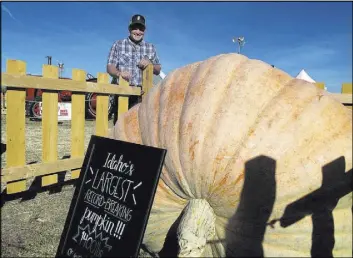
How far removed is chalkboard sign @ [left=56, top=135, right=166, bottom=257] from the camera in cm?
189

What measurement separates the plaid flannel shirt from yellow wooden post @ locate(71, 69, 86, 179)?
767 mm

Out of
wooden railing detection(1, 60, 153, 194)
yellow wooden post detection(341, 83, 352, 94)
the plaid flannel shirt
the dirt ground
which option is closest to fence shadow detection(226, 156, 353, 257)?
the dirt ground

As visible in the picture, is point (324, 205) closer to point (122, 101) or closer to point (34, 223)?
point (34, 223)

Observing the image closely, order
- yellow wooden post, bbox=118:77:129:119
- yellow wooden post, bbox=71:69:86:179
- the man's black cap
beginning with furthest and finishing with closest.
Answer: the man's black cap
yellow wooden post, bbox=118:77:129:119
yellow wooden post, bbox=71:69:86:179

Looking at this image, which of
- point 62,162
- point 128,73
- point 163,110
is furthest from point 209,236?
point 128,73

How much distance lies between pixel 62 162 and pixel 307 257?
2.96 metres

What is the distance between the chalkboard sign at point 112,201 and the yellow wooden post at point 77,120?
78.8 inches

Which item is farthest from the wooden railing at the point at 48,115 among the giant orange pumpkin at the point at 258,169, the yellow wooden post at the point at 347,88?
the yellow wooden post at the point at 347,88

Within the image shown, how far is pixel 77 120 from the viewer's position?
420 cm

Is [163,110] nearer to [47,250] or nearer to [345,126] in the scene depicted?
[345,126]

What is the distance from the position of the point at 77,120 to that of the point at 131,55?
1289mm

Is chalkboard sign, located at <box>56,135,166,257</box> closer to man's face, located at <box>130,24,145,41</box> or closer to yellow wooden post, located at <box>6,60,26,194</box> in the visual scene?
yellow wooden post, located at <box>6,60,26,194</box>

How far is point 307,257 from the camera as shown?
6.18ft

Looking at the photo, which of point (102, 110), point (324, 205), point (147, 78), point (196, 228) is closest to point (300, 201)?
point (324, 205)
